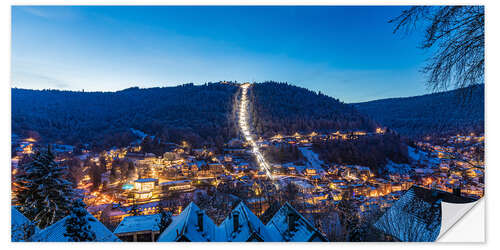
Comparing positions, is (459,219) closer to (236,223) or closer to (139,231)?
(236,223)

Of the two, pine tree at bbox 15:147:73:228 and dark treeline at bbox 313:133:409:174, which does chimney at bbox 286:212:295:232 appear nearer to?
pine tree at bbox 15:147:73:228

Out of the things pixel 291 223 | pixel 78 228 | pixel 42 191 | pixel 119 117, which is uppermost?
pixel 119 117

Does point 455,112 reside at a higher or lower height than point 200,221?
higher

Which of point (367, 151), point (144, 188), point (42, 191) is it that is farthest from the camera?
point (367, 151)

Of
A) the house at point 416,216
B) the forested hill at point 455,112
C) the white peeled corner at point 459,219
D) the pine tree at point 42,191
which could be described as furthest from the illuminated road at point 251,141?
the pine tree at point 42,191

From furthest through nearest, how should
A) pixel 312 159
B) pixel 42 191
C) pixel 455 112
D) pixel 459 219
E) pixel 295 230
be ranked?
1. pixel 312 159
2. pixel 42 191
3. pixel 295 230
4. pixel 459 219
5. pixel 455 112

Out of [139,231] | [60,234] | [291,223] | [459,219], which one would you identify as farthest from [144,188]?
[459,219]

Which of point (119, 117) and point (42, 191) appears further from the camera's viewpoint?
point (119, 117)
